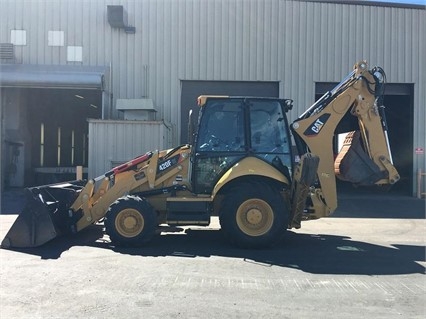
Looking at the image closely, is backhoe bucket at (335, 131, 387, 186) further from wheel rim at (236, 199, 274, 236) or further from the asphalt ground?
wheel rim at (236, 199, 274, 236)

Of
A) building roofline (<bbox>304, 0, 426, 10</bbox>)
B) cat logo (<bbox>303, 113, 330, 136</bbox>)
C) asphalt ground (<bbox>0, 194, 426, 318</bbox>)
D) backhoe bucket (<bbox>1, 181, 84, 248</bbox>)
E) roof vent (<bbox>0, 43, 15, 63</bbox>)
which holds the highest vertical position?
building roofline (<bbox>304, 0, 426, 10</bbox>)

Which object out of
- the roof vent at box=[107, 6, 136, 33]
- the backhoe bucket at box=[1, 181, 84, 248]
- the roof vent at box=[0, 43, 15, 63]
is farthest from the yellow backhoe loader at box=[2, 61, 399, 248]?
the roof vent at box=[0, 43, 15, 63]

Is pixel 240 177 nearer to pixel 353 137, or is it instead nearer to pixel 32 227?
pixel 353 137

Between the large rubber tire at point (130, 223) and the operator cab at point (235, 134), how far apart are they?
44.6 inches

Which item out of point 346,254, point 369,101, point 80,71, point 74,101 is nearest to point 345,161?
point 369,101

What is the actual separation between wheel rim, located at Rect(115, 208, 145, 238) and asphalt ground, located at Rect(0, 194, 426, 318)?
31cm

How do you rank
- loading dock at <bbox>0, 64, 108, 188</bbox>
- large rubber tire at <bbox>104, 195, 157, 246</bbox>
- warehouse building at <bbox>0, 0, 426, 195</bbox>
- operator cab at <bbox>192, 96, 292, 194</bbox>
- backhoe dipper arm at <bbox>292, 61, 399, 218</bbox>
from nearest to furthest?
large rubber tire at <bbox>104, 195, 157, 246</bbox> → operator cab at <bbox>192, 96, 292, 194</bbox> → backhoe dipper arm at <bbox>292, 61, 399, 218</bbox> → loading dock at <bbox>0, 64, 108, 188</bbox> → warehouse building at <bbox>0, 0, 426, 195</bbox>

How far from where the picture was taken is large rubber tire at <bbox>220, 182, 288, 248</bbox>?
26.9ft

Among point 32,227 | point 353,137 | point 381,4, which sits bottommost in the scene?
point 32,227

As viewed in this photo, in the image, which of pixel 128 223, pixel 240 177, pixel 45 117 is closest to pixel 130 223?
pixel 128 223

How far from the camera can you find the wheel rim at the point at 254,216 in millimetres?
8227

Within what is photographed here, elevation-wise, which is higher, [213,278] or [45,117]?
[45,117]

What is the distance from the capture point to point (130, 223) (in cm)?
837

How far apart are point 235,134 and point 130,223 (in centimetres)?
250
